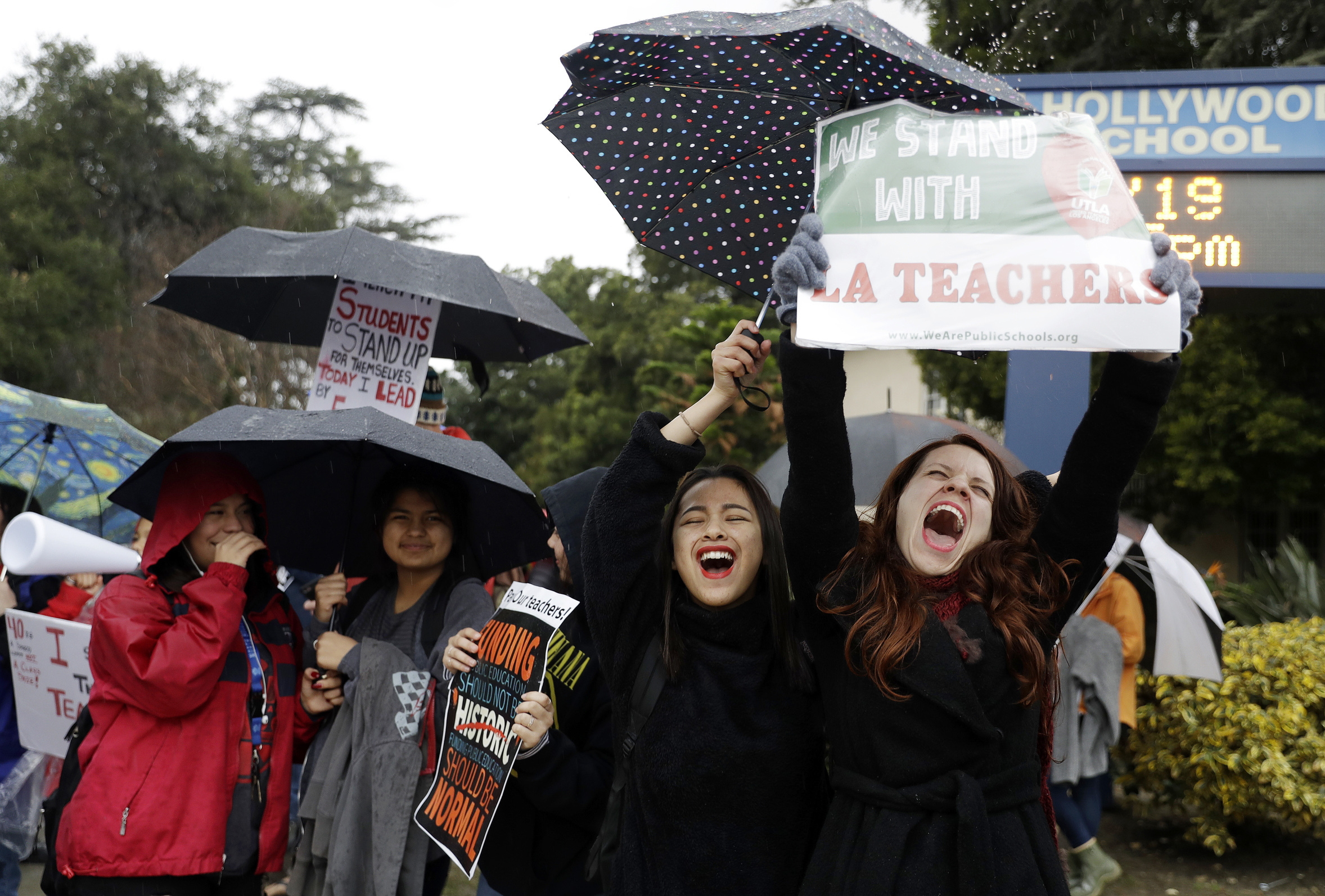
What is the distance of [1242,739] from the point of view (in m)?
6.45

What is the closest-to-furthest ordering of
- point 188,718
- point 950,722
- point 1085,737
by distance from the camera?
point 950,722 < point 188,718 < point 1085,737

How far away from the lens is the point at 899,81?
8.55 feet

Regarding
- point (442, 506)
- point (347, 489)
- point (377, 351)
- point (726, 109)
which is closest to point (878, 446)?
point (377, 351)

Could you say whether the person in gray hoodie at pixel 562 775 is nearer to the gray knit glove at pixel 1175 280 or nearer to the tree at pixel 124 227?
the gray knit glove at pixel 1175 280

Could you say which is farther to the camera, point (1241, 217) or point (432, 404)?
point (1241, 217)

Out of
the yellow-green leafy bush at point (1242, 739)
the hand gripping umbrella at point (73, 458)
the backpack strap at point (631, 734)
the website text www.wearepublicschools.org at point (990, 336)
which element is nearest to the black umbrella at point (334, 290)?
the hand gripping umbrella at point (73, 458)

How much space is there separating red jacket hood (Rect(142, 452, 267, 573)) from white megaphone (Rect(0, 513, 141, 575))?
0.41 metres

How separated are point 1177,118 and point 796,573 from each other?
5031mm

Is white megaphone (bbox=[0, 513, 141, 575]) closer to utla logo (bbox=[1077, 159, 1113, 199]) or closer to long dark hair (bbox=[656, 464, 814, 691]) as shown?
long dark hair (bbox=[656, 464, 814, 691])

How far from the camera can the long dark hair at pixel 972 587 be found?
2393 mm

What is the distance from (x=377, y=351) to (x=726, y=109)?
2.17m

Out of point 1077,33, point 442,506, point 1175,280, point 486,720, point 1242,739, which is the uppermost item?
point 1077,33

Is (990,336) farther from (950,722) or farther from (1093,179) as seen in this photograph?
(950,722)

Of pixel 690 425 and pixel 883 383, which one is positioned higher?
pixel 883 383
